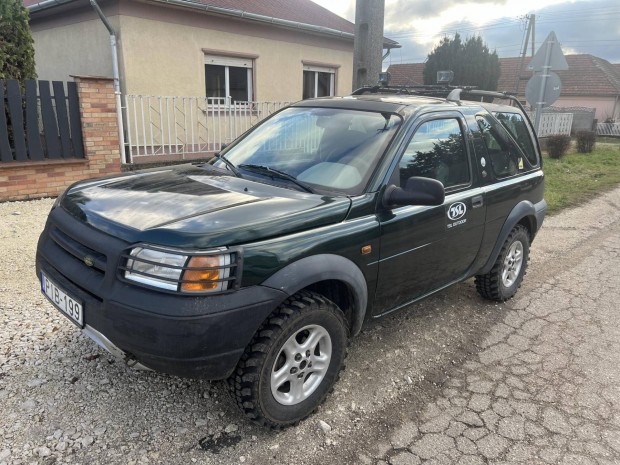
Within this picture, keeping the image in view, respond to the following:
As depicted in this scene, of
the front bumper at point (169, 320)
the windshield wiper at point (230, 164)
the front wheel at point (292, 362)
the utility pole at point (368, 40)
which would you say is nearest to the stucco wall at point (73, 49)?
the utility pole at point (368, 40)

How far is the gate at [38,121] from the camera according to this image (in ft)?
21.1

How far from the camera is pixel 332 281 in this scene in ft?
8.82

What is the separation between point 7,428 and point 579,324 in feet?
13.9

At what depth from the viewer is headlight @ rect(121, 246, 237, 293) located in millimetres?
2145

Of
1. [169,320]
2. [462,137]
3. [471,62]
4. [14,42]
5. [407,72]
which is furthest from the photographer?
[407,72]

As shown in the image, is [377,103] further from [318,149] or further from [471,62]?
[471,62]

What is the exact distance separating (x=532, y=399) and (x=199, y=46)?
395 inches

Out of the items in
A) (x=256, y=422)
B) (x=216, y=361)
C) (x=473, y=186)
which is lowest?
(x=256, y=422)

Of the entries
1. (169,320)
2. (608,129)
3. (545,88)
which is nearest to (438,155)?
(169,320)

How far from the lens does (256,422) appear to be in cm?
248

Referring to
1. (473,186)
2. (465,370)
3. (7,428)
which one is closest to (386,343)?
(465,370)

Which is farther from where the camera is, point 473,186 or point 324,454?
point 473,186

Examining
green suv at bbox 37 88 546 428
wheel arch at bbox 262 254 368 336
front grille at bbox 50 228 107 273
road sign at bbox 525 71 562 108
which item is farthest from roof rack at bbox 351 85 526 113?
road sign at bbox 525 71 562 108

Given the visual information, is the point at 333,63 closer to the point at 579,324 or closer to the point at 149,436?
the point at 579,324
